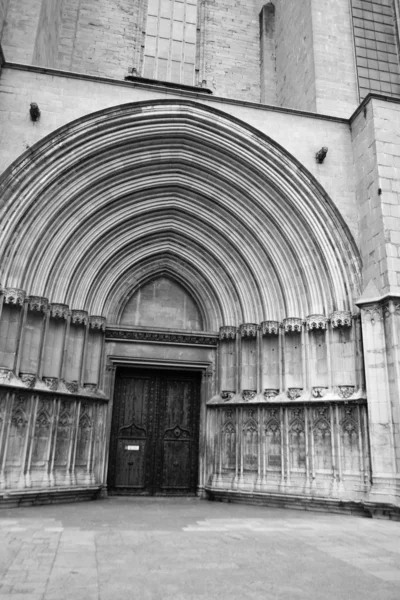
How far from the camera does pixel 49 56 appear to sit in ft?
32.3

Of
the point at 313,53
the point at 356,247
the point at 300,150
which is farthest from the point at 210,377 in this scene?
the point at 313,53

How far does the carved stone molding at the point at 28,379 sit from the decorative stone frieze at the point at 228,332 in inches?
125

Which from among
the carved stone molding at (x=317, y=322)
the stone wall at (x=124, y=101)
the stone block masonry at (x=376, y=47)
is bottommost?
the carved stone molding at (x=317, y=322)

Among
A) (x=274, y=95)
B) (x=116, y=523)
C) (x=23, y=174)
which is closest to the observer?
(x=116, y=523)

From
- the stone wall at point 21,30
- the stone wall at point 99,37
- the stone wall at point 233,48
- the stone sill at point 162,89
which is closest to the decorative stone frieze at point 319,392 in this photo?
the stone sill at point 162,89

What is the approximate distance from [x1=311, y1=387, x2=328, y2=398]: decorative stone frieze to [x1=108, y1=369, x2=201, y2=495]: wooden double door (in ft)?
7.21

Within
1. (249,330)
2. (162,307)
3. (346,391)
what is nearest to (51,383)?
(162,307)

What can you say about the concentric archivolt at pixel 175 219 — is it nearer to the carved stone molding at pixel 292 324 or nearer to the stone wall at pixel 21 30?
the carved stone molding at pixel 292 324

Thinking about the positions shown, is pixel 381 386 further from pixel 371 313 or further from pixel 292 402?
pixel 292 402

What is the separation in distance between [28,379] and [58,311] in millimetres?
1116

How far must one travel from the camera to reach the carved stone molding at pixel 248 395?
7.86 m

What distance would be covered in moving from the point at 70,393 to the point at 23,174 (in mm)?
3225

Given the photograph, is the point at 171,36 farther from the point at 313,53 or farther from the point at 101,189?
the point at 101,189

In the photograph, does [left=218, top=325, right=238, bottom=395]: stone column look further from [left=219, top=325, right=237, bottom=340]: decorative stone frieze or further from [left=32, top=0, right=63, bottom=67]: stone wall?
[left=32, top=0, right=63, bottom=67]: stone wall
